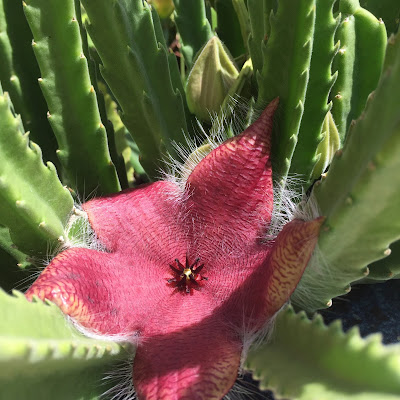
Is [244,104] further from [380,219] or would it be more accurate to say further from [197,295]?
[380,219]

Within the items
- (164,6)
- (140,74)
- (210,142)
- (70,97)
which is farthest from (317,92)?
(164,6)

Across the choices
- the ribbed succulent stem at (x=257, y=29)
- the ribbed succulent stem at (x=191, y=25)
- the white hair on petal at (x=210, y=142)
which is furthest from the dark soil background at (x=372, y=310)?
the ribbed succulent stem at (x=191, y=25)

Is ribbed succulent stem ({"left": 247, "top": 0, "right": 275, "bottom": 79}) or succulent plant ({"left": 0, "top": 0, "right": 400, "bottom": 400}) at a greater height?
ribbed succulent stem ({"left": 247, "top": 0, "right": 275, "bottom": 79})

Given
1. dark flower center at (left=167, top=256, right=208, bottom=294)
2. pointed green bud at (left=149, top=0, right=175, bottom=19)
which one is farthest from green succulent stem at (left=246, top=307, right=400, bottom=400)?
pointed green bud at (left=149, top=0, right=175, bottom=19)

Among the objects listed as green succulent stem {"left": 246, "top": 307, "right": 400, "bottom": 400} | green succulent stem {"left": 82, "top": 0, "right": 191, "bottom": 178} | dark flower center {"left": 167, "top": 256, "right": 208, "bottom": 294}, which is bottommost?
green succulent stem {"left": 246, "top": 307, "right": 400, "bottom": 400}

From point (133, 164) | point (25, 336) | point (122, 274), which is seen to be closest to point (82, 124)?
point (122, 274)

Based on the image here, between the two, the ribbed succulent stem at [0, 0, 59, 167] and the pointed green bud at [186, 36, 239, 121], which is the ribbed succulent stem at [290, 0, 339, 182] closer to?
the pointed green bud at [186, 36, 239, 121]

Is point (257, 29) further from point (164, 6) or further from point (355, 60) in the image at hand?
point (164, 6)
